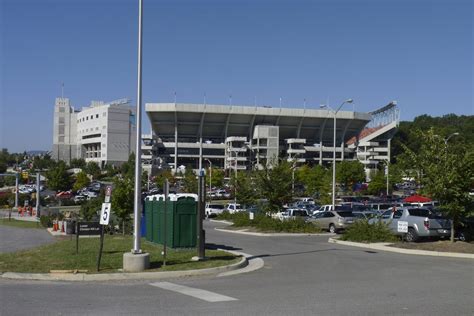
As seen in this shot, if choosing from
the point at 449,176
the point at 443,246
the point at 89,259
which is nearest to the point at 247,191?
the point at 443,246

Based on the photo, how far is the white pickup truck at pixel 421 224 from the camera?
949 inches

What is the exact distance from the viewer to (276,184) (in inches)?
1415

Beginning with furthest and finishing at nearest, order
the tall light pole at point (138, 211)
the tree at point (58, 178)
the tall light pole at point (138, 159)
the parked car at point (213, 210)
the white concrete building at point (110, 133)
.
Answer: the white concrete building at point (110, 133) < the tree at point (58, 178) < the parked car at point (213, 210) < the tall light pole at point (138, 159) < the tall light pole at point (138, 211)

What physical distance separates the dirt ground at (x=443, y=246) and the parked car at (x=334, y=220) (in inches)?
385

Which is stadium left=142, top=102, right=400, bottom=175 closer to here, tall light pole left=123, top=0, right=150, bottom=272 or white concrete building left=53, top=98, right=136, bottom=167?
white concrete building left=53, top=98, right=136, bottom=167

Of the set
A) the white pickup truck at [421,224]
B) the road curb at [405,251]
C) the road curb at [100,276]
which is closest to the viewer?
the road curb at [100,276]

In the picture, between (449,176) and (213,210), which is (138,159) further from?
(213,210)

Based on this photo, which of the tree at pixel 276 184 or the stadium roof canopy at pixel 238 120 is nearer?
the tree at pixel 276 184

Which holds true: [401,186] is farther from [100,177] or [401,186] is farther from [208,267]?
[208,267]

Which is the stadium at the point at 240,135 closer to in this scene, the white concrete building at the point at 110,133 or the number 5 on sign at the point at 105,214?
the white concrete building at the point at 110,133

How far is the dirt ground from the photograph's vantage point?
2136cm

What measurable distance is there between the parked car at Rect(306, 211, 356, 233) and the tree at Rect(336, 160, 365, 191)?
59300 mm

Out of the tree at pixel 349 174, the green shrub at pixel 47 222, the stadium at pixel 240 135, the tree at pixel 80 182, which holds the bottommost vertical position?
the green shrub at pixel 47 222

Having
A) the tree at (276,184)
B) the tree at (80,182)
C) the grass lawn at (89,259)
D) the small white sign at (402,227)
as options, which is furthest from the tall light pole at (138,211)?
the tree at (80,182)
